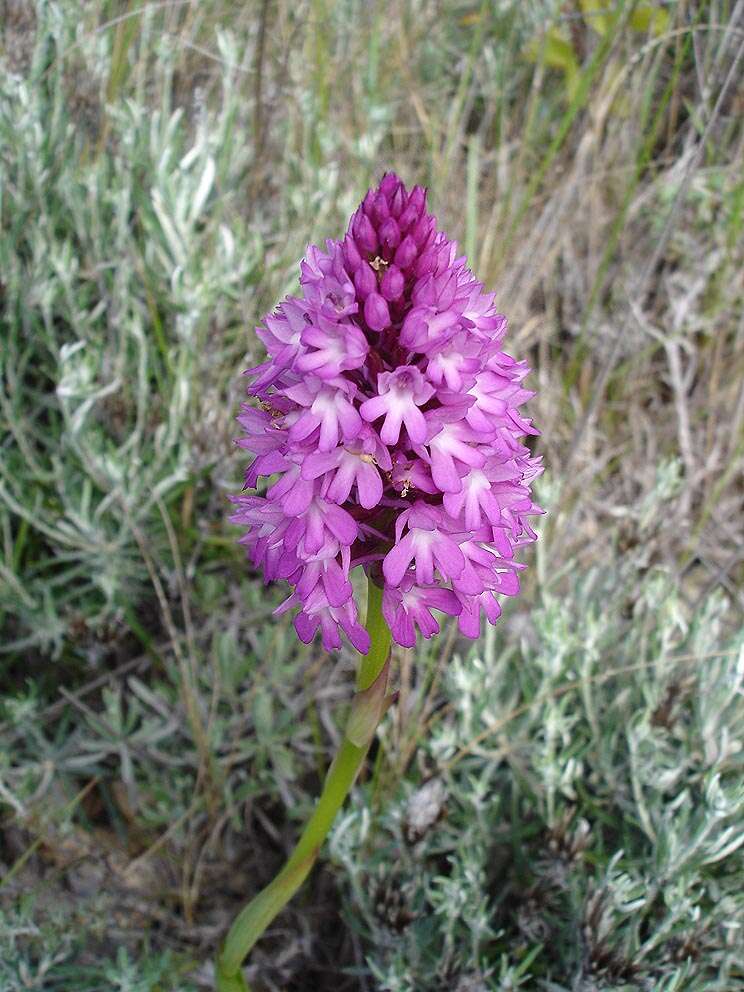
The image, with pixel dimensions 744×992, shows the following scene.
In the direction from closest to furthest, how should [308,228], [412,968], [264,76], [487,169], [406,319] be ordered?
[406,319] → [412,968] → [308,228] → [264,76] → [487,169]

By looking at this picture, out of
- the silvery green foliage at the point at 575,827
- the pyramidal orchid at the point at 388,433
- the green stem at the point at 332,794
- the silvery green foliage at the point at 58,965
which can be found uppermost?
the pyramidal orchid at the point at 388,433

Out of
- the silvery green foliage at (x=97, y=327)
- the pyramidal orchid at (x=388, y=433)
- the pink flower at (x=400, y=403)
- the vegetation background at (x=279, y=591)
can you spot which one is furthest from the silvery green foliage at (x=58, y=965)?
the pink flower at (x=400, y=403)

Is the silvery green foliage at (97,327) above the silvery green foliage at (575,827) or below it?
above

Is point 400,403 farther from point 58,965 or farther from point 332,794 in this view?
point 58,965

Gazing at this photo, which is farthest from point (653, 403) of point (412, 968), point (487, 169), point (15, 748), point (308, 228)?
point (15, 748)

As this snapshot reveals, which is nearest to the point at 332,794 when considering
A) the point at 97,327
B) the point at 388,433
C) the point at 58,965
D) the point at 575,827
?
the point at 388,433

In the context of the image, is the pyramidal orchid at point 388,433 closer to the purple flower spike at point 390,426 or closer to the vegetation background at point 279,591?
the purple flower spike at point 390,426

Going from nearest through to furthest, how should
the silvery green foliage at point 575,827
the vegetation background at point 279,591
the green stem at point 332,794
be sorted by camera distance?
the green stem at point 332,794
the silvery green foliage at point 575,827
the vegetation background at point 279,591

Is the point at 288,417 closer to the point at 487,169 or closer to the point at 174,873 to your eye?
the point at 174,873
